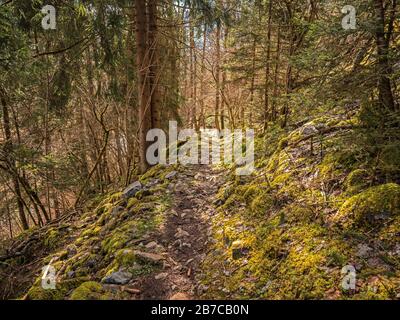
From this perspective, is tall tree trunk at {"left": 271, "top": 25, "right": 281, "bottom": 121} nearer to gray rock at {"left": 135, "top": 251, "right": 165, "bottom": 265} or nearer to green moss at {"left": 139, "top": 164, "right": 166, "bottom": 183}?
green moss at {"left": 139, "top": 164, "right": 166, "bottom": 183}

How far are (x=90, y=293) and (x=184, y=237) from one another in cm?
180

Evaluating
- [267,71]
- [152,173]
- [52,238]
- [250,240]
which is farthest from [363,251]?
[52,238]

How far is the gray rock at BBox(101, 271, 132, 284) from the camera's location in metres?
4.00

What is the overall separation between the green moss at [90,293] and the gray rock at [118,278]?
189mm

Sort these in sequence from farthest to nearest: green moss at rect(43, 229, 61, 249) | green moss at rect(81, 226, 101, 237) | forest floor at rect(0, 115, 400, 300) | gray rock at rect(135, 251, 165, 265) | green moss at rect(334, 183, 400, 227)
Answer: green moss at rect(43, 229, 61, 249) < green moss at rect(81, 226, 101, 237) < gray rock at rect(135, 251, 165, 265) < green moss at rect(334, 183, 400, 227) < forest floor at rect(0, 115, 400, 300)

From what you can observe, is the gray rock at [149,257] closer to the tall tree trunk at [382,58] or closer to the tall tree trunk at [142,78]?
the tall tree trunk at [382,58]

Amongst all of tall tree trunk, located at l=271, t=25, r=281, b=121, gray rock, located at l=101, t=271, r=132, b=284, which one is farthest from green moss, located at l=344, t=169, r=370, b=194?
tall tree trunk, located at l=271, t=25, r=281, b=121

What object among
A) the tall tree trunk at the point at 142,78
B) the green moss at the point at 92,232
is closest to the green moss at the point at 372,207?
the green moss at the point at 92,232

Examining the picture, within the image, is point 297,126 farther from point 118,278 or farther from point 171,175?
point 118,278

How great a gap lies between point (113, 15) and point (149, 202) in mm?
4268

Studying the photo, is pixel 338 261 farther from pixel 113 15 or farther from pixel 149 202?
pixel 113 15

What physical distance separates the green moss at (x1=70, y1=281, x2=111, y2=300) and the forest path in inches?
17.1

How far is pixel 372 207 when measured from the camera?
3.36 metres

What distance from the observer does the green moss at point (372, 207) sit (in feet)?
10.7
